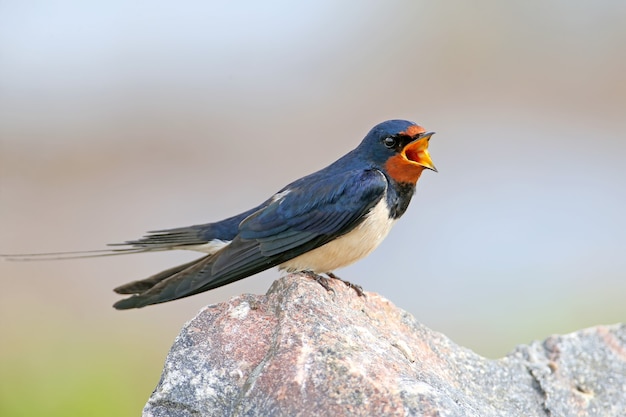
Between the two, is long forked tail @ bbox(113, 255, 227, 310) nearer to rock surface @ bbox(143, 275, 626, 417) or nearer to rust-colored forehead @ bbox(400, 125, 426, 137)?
rock surface @ bbox(143, 275, 626, 417)

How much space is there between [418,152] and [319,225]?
1.88ft

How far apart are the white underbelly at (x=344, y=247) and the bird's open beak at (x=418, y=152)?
237 millimetres

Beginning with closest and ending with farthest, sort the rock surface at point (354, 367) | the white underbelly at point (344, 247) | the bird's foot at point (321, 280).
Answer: the rock surface at point (354, 367), the bird's foot at point (321, 280), the white underbelly at point (344, 247)

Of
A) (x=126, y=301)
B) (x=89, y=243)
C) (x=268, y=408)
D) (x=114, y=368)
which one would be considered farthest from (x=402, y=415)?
(x=89, y=243)

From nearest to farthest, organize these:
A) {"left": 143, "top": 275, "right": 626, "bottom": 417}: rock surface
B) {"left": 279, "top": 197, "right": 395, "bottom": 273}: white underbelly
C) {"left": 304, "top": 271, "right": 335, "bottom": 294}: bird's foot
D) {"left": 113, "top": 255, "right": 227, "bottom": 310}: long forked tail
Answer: {"left": 143, "top": 275, "right": 626, "bottom": 417}: rock surface
{"left": 304, "top": 271, "right": 335, "bottom": 294}: bird's foot
{"left": 113, "top": 255, "right": 227, "bottom": 310}: long forked tail
{"left": 279, "top": 197, "right": 395, "bottom": 273}: white underbelly

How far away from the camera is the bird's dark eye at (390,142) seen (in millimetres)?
4387

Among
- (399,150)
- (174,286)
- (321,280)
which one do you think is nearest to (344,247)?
(321,280)

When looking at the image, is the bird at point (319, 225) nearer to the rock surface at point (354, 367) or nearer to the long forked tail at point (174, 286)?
the long forked tail at point (174, 286)

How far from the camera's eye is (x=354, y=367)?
123 inches

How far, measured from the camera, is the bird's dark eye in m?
4.39

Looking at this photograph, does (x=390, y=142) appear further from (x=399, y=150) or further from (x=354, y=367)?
(x=354, y=367)

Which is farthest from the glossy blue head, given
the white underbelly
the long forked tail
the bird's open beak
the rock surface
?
the long forked tail

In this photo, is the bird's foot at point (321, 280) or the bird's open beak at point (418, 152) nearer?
the bird's foot at point (321, 280)

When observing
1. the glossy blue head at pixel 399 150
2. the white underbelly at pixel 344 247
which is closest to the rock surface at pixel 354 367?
the white underbelly at pixel 344 247
